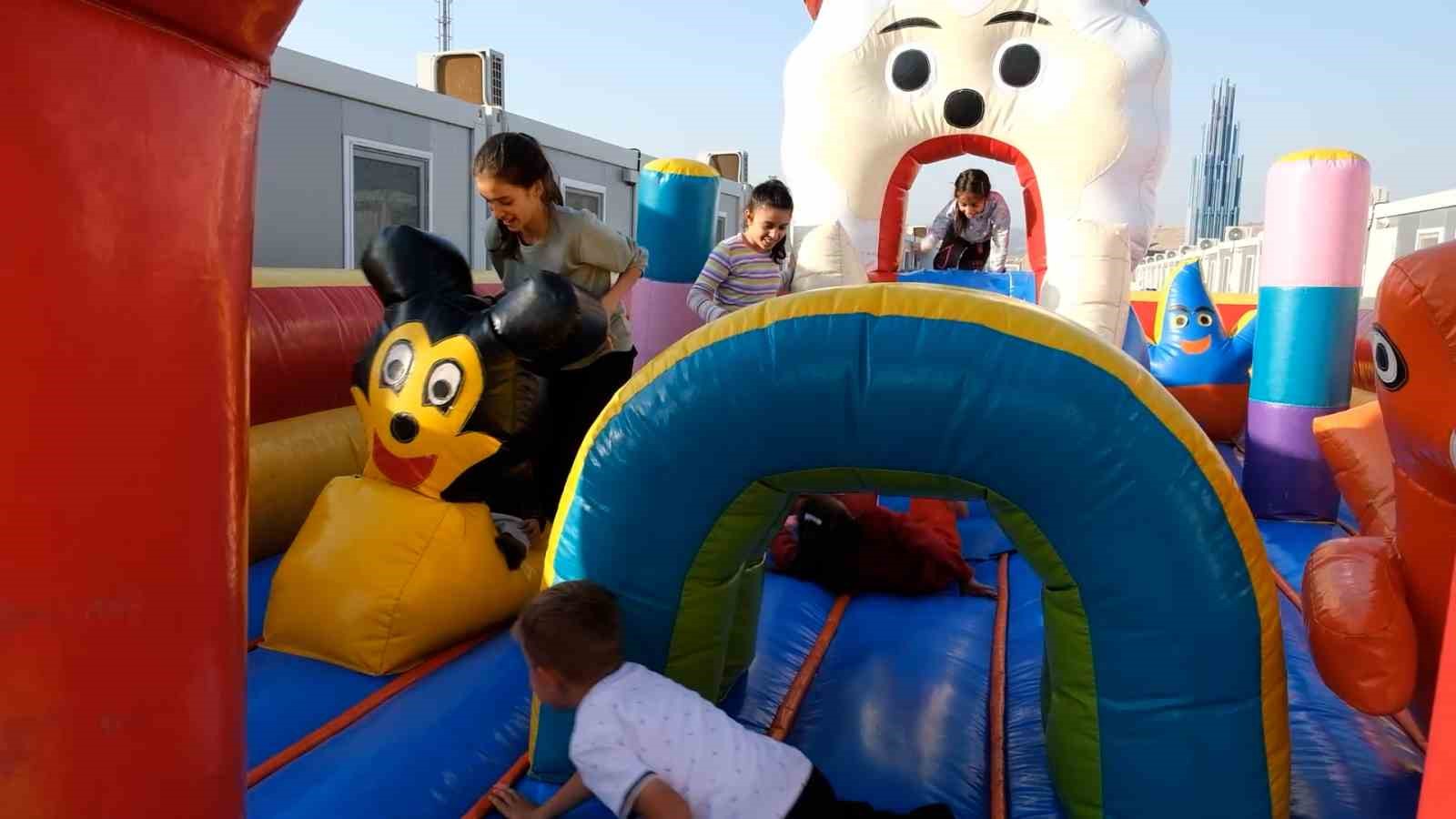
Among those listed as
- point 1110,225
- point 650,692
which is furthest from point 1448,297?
point 1110,225

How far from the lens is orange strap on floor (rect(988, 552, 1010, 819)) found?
1745 mm

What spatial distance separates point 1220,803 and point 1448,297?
0.75 metres

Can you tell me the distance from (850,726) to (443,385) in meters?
1.05

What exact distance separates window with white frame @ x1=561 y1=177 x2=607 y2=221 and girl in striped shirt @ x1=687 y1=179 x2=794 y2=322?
16.6ft

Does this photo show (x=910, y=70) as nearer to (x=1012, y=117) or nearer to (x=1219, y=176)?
(x=1012, y=117)

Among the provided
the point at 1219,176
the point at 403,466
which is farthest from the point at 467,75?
the point at 1219,176

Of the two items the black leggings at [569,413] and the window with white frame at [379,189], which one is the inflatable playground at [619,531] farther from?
the window with white frame at [379,189]

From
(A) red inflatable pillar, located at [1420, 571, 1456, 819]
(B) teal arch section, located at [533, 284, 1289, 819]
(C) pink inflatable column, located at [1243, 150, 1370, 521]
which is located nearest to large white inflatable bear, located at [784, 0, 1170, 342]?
(C) pink inflatable column, located at [1243, 150, 1370, 521]

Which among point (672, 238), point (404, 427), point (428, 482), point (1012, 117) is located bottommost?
point (428, 482)

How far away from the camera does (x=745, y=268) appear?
10.5 ft

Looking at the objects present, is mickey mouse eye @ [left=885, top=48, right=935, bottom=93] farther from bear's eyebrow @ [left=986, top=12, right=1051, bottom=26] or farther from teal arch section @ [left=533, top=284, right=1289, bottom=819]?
teal arch section @ [left=533, top=284, right=1289, bottom=819]

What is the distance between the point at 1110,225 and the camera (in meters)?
3.89

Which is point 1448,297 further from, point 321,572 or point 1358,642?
point 321,572

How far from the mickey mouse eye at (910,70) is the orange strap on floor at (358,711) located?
2680 mm
